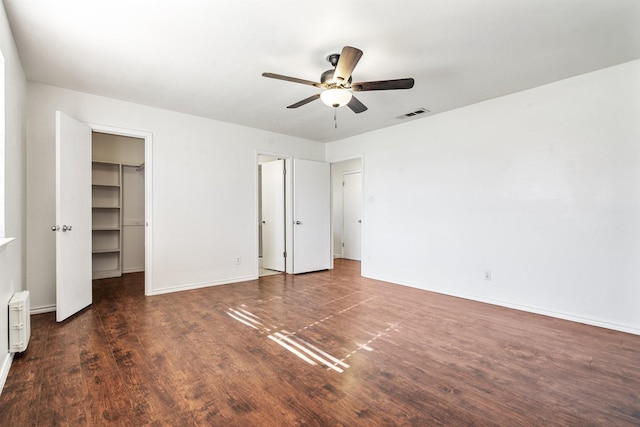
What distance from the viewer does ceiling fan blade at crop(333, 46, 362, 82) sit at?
2.06 meters

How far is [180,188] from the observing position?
4.25 m

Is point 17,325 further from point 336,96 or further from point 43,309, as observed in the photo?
point 336,96

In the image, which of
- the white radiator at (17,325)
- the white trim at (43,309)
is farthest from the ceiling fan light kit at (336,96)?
the white trim at (43,309)

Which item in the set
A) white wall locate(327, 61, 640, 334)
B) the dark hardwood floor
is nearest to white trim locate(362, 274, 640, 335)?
white wall locate(327, 61, 640, 334)

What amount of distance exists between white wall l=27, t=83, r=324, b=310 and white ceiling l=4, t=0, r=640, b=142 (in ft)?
1.04

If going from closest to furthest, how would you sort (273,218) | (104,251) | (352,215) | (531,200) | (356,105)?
(356,105) < (531,200) < (104,251) < (273,218) < (352,215)

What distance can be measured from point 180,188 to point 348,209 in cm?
397

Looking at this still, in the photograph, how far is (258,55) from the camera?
8.72 ft

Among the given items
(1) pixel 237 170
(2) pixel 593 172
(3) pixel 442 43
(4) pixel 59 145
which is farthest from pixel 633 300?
(4) pixel 59 145

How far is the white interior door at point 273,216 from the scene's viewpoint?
18.3 feet

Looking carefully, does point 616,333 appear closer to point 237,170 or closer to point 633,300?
point 633,300

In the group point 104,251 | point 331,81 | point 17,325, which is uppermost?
point 331,81

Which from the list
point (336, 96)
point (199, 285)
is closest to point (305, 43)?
point (336, 96)

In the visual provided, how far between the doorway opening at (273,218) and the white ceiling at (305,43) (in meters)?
2.14
